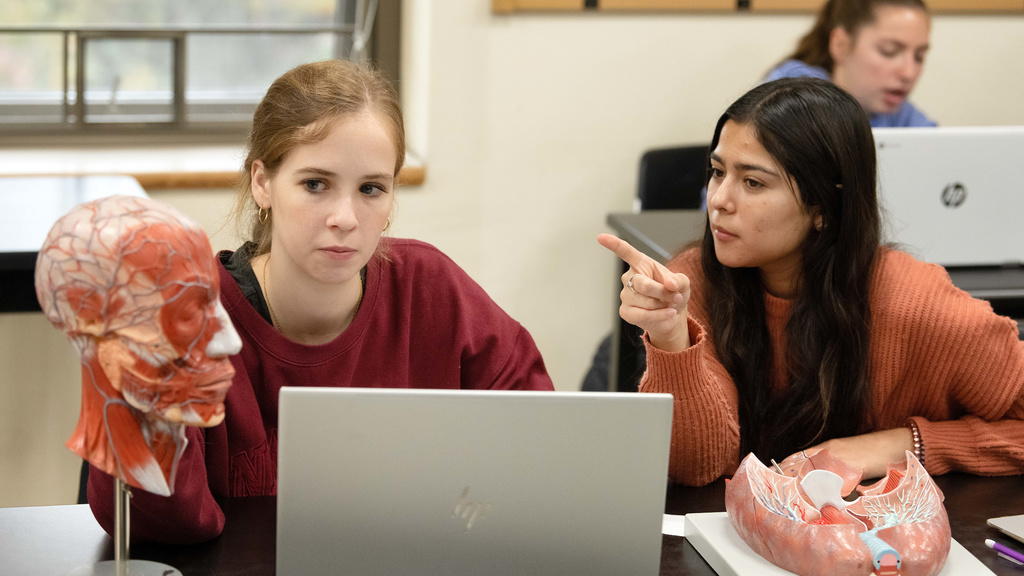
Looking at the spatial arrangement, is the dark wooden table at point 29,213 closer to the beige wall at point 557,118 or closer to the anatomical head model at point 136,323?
the beige wall at point 557,118

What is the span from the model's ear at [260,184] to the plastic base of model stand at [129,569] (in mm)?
480

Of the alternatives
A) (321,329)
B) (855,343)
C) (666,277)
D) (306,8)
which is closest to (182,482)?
(321,329)

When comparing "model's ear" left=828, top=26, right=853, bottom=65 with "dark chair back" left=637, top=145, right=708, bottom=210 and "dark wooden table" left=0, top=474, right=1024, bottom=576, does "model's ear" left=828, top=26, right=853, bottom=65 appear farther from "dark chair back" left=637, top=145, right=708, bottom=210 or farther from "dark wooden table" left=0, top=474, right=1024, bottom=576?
"dark wooden table" left=0, top=474, right=1024, bottom=576

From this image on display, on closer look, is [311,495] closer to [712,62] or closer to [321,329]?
[321,329]

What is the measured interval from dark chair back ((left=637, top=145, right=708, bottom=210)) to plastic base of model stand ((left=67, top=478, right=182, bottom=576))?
78.2 inches

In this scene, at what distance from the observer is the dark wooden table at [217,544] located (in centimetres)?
100

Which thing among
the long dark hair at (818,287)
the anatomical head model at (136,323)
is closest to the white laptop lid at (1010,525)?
the long dark hair at (818,287)

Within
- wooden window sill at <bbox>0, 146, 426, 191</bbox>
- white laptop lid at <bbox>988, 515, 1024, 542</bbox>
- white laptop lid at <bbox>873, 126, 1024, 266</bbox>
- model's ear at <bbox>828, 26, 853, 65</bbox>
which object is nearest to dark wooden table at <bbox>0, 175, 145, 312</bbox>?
wooden window sill at <bbox>0, 146, 426, 191</bbox>

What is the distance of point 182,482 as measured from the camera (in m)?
1.00

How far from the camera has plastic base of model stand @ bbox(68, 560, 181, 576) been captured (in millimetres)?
948

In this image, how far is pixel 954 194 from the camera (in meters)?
2.03

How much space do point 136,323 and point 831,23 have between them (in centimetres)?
245

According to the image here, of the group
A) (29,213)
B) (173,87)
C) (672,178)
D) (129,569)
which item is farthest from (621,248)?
(173,87)

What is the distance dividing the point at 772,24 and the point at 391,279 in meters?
2.07
